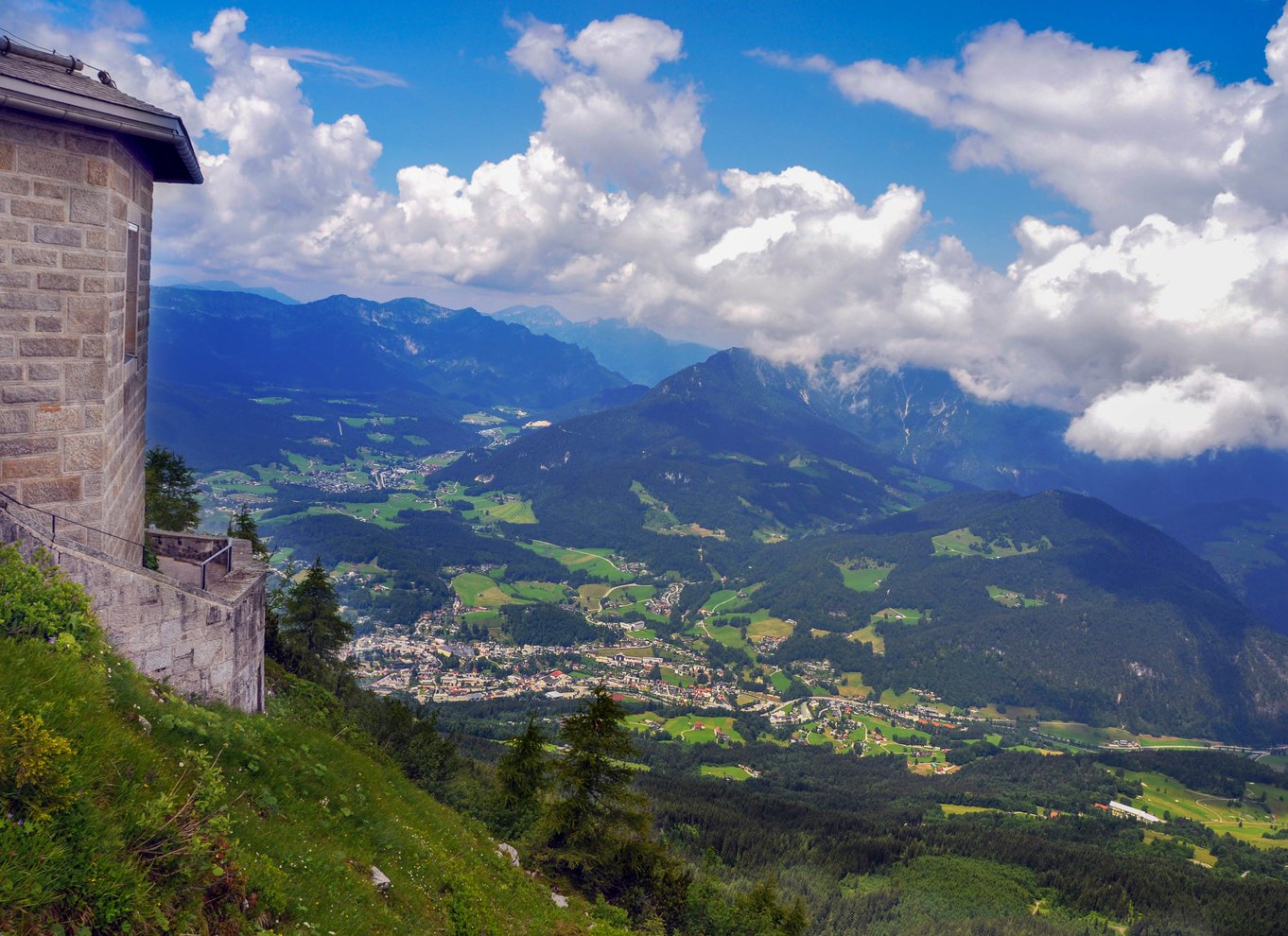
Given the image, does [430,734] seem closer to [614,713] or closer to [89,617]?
[614,713]

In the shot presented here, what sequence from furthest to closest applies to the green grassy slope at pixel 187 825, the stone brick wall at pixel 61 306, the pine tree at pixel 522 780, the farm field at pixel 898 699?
the farm field at pixel 898 699
the pine tree at pixel 522 780
the stone brick wall at pixel 61 306
the green grassy slope at pixel 187 825

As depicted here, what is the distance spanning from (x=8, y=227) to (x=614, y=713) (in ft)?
68.1

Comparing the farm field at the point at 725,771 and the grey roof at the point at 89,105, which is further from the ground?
the grey roof at the point at 89,105

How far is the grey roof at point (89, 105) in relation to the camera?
30.2ft

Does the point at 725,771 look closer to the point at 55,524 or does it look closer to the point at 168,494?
the point at 168,494

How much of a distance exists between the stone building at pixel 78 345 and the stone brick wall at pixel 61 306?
16mm

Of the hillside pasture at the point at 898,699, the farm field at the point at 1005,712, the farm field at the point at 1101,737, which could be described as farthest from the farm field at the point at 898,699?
the farm field at the point at 1101,737

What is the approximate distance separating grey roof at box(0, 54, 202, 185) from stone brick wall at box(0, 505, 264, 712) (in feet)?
17.2

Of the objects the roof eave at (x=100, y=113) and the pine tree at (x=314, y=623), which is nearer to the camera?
the roof eave at (x=100, y=113)

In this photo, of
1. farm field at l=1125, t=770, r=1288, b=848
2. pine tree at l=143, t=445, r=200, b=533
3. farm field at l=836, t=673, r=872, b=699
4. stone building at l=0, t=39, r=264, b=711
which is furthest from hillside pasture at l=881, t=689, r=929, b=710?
stone building at l=0, t=39, r=264, b=711

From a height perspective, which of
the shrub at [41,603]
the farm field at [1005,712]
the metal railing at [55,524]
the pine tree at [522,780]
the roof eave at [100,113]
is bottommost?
the farm field at [1005,712]

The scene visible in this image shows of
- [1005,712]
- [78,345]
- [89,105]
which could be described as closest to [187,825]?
[78,345]

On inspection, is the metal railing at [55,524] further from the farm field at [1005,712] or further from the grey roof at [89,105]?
the farm field at [1005,712]

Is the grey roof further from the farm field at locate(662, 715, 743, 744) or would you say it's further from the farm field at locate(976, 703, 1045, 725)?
the farm field at locate(976, 703, 1045, 725)
